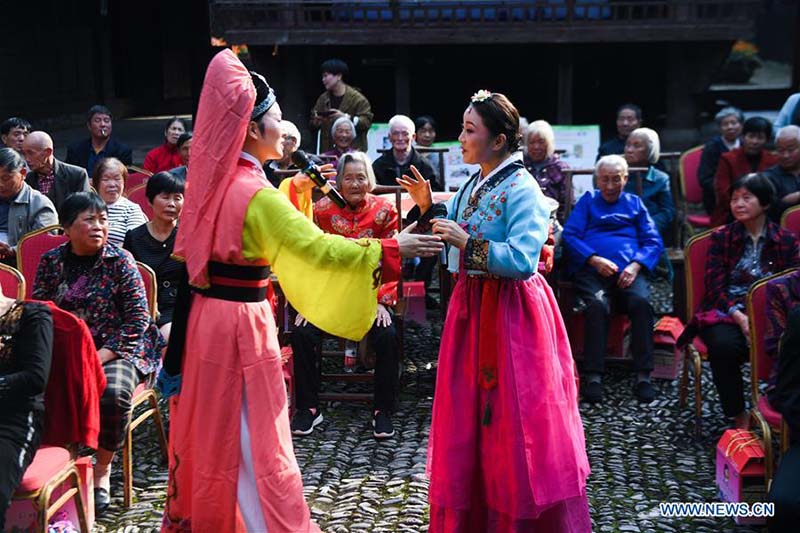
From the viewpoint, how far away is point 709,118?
14375mm

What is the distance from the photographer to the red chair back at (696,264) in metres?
5.31

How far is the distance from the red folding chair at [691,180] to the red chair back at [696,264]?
11.5 feet

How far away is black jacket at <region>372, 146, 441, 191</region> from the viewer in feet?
24.0

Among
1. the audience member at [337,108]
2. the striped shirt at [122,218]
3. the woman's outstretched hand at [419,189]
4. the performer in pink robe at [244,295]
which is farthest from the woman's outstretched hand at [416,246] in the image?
the audience member at [337,108]

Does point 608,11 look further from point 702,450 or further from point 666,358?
point 702,450

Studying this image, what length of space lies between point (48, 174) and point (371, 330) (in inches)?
102

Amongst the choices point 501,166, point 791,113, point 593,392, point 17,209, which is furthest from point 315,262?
point 791,113

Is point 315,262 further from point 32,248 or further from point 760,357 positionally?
point 32,248

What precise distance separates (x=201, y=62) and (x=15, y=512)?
10.8 metres

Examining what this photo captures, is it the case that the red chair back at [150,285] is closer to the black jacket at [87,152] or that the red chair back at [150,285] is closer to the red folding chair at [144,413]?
the red folding chair at [144,413]

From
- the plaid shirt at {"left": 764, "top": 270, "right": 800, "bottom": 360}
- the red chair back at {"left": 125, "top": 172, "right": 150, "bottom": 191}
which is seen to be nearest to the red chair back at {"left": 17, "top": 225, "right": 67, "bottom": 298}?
the red chair back at {"left": 125, "top": 172, "right": 150, "bottom": 191}

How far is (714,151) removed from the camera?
8.44m

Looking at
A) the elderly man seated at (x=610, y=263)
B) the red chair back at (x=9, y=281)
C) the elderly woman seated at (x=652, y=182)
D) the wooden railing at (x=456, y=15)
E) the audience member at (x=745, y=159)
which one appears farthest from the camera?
the wooden railing at (x=456, y=15)

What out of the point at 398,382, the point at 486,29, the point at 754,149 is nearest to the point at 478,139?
the point at 398,382
